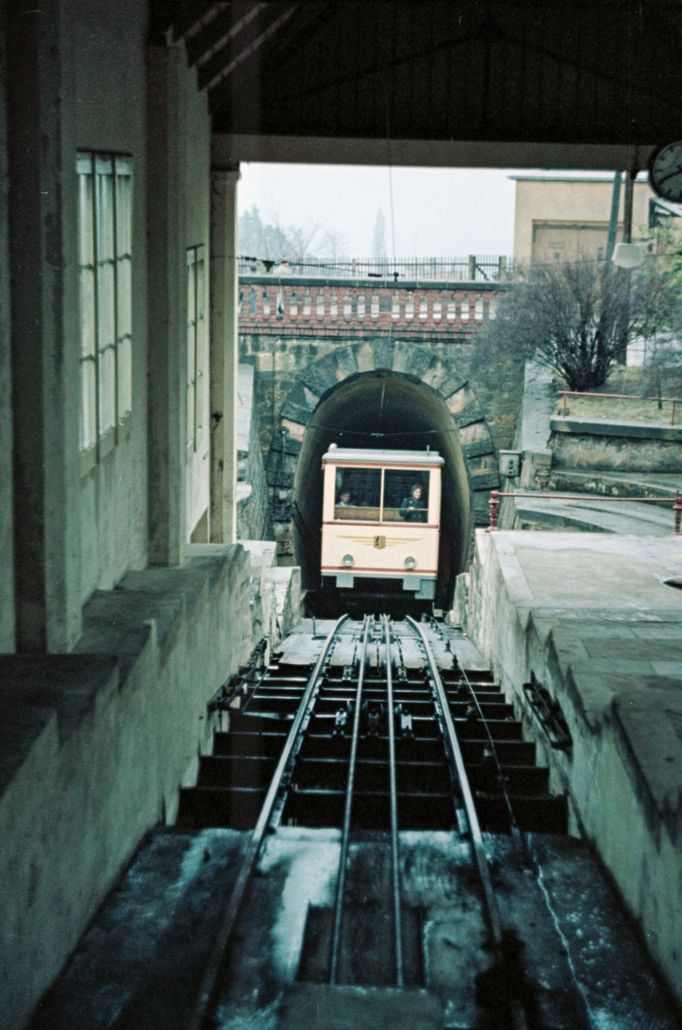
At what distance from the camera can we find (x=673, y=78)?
11.6 meters

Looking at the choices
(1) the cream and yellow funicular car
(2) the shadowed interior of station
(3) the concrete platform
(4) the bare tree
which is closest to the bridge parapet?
(4) the bare tree

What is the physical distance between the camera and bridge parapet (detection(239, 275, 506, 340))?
21266 millimetres

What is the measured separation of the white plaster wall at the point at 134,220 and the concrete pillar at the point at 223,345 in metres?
4.18

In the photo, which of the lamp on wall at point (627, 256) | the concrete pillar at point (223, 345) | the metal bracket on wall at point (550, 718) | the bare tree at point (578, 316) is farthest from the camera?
the bare tree at point (578, 316)

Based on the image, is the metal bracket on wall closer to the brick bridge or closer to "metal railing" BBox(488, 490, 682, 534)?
"metal railing" BBox(488, 490, 682, 534)

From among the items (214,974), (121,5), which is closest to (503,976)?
(214,974)

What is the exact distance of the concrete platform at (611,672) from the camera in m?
4.93

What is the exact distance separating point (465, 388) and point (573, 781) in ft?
49.2

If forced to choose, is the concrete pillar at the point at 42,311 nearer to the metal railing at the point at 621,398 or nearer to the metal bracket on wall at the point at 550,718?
the metal bracket on wall at the point at 550,718

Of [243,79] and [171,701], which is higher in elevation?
[243,79]

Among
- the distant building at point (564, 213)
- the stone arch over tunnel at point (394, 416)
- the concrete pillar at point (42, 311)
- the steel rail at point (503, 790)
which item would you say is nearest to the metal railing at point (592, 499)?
the stone arch over tunnel at point (394, 416)

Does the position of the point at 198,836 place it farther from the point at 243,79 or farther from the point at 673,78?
the point at 673,78

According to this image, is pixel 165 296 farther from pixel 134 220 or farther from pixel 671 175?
pixel 671 175

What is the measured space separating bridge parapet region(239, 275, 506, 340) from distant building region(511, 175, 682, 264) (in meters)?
9.69
